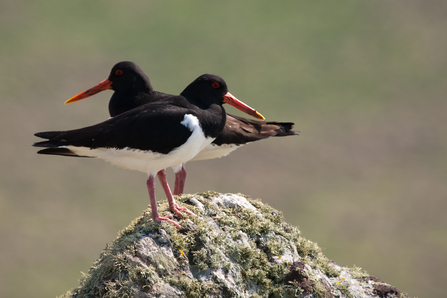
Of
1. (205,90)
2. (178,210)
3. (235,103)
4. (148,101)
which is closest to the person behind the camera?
(178,210)

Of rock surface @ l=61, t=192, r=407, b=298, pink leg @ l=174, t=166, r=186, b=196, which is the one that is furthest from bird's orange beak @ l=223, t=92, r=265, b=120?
pink leg @ l=174, t=166, r=186, b=196

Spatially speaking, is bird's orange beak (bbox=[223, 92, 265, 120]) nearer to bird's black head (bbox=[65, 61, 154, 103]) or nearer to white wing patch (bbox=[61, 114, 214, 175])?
white wing patch (bbox=[61, 114, 214, 175])

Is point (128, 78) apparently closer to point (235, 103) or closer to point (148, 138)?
point (235, 103)

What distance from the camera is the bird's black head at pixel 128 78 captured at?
298 inches

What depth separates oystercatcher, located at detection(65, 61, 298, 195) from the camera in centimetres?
752

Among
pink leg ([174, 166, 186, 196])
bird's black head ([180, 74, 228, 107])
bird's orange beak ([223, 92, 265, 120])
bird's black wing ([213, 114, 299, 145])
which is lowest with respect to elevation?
pink leg ([174, 166, 186, 196])

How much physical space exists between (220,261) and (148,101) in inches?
115

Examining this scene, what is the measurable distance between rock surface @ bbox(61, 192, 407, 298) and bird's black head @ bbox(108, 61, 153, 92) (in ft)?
6.63

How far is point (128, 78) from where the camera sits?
7574mm

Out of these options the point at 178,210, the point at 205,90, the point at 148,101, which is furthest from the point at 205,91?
the point at 178,210

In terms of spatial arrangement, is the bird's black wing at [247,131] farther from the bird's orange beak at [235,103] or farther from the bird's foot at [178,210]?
the bird's foot at [178,210]

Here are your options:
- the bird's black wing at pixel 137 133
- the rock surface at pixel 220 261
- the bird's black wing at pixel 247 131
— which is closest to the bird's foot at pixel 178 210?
the rock surface at pixel 220 261

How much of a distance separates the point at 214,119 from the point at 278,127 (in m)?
2.68

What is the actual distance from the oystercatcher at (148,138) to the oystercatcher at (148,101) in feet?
4.30
